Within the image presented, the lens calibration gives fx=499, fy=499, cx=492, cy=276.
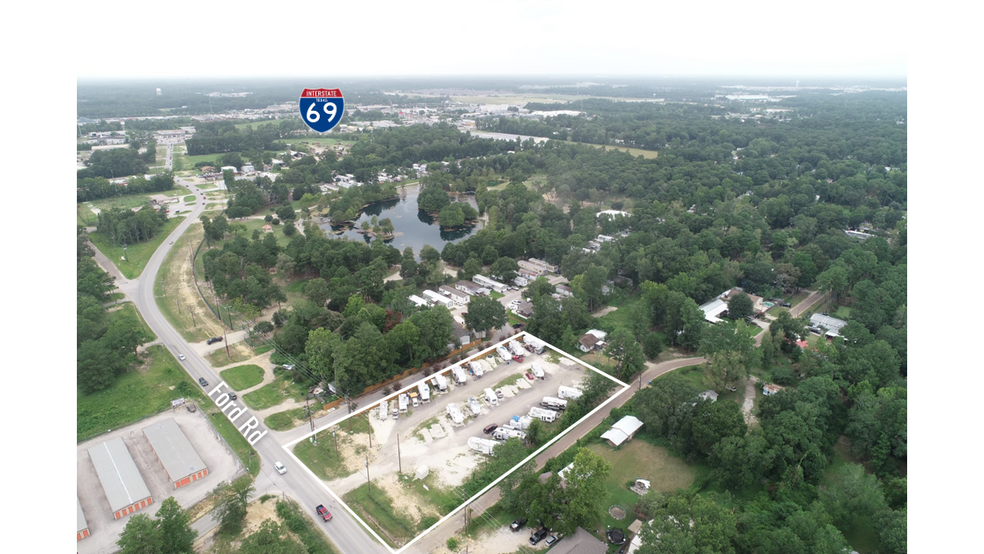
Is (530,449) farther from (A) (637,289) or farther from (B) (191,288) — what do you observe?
(B) (191,288)

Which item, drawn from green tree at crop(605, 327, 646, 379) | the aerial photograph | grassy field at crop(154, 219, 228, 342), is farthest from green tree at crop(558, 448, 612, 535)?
grassy field at crop(154, 219, 228, 342)

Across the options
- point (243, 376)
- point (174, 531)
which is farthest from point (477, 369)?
point (174, 531)

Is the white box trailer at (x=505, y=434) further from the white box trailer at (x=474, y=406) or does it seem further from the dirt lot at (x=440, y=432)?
the white box trailer at (x=474, y=406)

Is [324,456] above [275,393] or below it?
below

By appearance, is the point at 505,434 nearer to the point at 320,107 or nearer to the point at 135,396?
the point at 320,107

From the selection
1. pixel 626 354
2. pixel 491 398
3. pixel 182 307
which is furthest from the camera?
pixel 182 307

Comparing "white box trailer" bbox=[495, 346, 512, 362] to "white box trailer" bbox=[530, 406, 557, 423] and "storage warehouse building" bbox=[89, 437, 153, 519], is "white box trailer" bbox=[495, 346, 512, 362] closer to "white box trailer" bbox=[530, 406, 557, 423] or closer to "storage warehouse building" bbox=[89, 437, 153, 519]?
"white box trailer" bbox=[530, 406, 557, 423]
